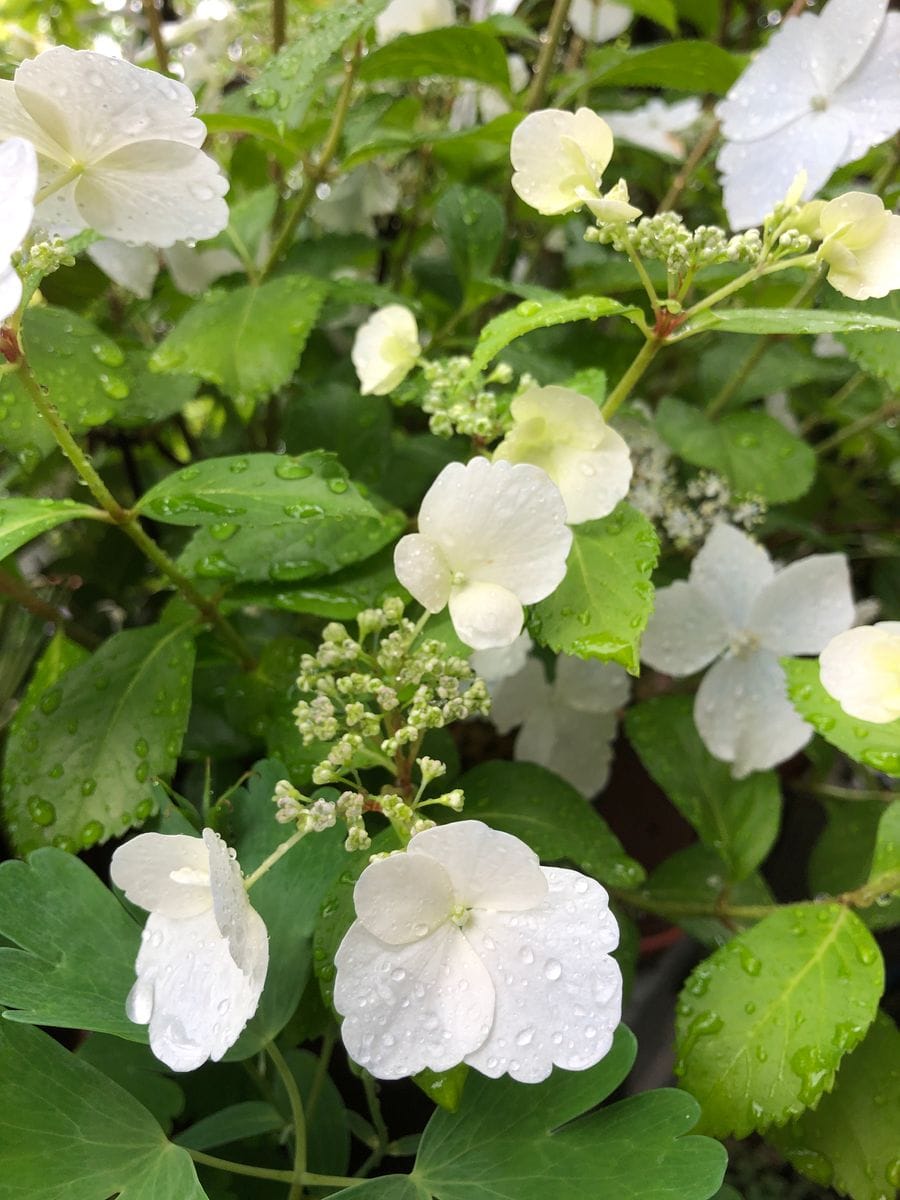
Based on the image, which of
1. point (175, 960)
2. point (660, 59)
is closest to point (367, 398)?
point (660, 59)

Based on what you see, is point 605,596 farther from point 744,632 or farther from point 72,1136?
point 72,1136

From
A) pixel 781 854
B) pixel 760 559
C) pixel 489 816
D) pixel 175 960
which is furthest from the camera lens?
pixel 781 854

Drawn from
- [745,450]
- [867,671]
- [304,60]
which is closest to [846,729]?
[867,671]

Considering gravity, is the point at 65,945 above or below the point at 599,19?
below

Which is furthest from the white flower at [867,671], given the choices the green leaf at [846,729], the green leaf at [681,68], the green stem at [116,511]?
the green leaf at [681,68]

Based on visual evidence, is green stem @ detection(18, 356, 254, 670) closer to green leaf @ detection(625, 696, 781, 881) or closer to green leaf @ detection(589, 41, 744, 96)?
green leaf @ detection(625, 696, 781, 881)

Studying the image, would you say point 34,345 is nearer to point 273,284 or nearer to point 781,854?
point 273,284

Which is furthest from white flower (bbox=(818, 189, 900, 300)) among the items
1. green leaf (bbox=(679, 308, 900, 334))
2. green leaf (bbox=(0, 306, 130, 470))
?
green leaf (bbox=(0, 306, 130, 470))
